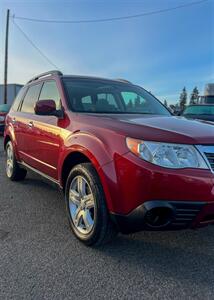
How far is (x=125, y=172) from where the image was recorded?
8.31ft

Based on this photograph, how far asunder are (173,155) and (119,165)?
1.44 feet

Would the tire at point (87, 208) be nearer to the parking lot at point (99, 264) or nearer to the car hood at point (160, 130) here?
the parking lot at point (99, 264)

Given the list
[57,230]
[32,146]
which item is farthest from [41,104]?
[57,230]

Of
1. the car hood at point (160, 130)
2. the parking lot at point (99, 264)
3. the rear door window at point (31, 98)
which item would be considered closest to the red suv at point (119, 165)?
the car hood at point (160, 130)

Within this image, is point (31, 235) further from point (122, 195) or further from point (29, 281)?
point (122, 195)

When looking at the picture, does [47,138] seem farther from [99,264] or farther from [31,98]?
[99,264]

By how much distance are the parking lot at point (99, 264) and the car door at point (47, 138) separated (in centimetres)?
66

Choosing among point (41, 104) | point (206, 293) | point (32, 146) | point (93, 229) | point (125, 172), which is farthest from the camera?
point (32, 146)

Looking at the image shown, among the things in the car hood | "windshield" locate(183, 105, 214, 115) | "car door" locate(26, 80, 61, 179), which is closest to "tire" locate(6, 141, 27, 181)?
"car door" locate(26, 80, 61, 179)

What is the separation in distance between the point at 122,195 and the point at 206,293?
94 centimetres

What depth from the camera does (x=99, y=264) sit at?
2730 millimetres

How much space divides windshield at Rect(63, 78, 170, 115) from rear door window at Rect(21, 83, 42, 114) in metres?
0.87

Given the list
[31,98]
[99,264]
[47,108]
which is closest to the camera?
[99,264]

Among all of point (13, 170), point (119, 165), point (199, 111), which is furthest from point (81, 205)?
point (199, 111)
